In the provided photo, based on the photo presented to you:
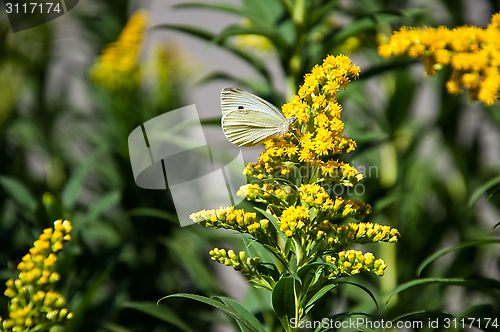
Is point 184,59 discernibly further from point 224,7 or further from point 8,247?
point 8,247

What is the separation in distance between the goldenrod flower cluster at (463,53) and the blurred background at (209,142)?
8.2 inches

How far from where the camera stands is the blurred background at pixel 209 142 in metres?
0.79

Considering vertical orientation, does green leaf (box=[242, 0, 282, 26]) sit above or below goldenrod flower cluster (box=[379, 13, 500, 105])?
above

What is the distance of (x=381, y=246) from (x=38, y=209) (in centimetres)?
92

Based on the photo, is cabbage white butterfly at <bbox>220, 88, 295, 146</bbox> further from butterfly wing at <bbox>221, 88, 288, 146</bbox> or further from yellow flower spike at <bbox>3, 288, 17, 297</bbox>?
yellow flower spike at <bbox>3, 288, 17, 297</bbox>

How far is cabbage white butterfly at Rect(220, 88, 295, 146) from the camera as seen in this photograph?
47 cm

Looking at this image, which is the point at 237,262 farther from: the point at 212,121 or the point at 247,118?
the point at 212,121

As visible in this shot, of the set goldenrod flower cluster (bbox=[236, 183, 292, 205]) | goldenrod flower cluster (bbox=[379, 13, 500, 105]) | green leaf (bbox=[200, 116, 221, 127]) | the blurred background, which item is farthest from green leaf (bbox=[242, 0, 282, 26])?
goldenrod flower cluster (bbox=[236, 183, 292, 205])

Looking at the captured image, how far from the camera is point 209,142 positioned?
0.73m

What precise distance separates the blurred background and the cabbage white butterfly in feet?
0.63

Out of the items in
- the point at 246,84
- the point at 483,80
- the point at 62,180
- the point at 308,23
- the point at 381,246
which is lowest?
the point at 381,246

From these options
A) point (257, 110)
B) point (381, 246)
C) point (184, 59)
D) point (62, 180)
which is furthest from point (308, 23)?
point (62, 180)

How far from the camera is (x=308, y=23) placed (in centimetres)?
79
